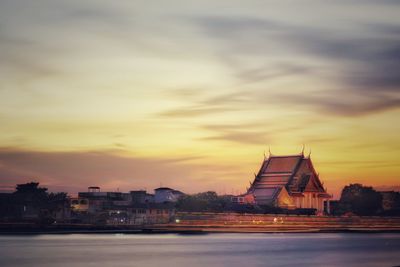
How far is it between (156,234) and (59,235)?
19715mm

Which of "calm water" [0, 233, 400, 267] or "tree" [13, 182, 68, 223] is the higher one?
"tree" [13, 182, 68, 223]

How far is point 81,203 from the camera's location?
17775 cm

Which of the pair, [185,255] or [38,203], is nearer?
[185,255]

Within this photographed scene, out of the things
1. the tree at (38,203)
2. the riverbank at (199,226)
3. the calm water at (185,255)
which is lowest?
the calm water at (185,255)

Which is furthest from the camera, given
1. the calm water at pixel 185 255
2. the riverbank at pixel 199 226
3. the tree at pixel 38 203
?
the tree at pixel 38 203

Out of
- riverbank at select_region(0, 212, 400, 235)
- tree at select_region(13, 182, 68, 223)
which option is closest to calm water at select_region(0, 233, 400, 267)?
riverbank at select_region(0, 212, 400, 235)

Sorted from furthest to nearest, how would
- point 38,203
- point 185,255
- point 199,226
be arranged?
1. point 199,226
2. point 38,203
3. point 185,255

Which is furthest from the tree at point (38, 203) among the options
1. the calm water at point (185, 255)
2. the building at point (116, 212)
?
the calm water at point (185, 255)

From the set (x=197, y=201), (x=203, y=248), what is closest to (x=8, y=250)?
(x=203, y=248)

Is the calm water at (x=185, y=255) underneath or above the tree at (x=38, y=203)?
underneath

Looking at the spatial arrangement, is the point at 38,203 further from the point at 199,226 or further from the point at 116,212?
the point at 199,226

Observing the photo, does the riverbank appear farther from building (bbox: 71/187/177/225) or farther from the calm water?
the calm water

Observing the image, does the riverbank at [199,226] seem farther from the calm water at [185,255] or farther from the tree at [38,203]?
the calm water at [185,255]

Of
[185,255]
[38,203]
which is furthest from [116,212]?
[185,255]
